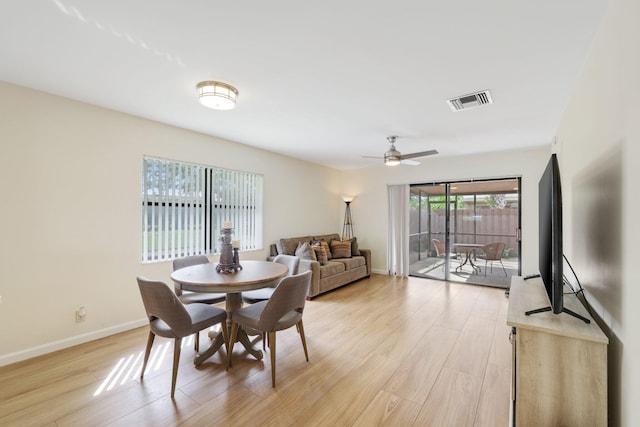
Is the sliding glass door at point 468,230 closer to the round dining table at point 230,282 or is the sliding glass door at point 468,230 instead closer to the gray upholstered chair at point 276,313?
the round dining table at point 230,282

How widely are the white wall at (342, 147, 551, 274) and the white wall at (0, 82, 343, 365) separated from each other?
4.09 metres

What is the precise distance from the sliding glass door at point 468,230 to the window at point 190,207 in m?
3.62

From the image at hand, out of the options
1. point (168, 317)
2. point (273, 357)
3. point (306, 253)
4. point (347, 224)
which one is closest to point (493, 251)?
point (347, 224)

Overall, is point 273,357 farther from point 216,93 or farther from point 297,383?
point 216,93

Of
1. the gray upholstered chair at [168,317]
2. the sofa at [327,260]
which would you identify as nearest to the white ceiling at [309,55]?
the gray upholstered chair at [168,317]

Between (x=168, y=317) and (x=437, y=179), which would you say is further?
(x=437, y=179)

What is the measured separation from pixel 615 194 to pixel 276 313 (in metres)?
2.16

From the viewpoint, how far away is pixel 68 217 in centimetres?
281

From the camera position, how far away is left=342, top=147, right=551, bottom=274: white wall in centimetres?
476

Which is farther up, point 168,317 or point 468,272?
point 168,317

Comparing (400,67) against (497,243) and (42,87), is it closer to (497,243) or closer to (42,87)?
(42,87)

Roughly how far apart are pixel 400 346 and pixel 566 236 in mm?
1994

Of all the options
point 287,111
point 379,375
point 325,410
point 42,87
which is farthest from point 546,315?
point 42,87

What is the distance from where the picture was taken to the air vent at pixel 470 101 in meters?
2.69
